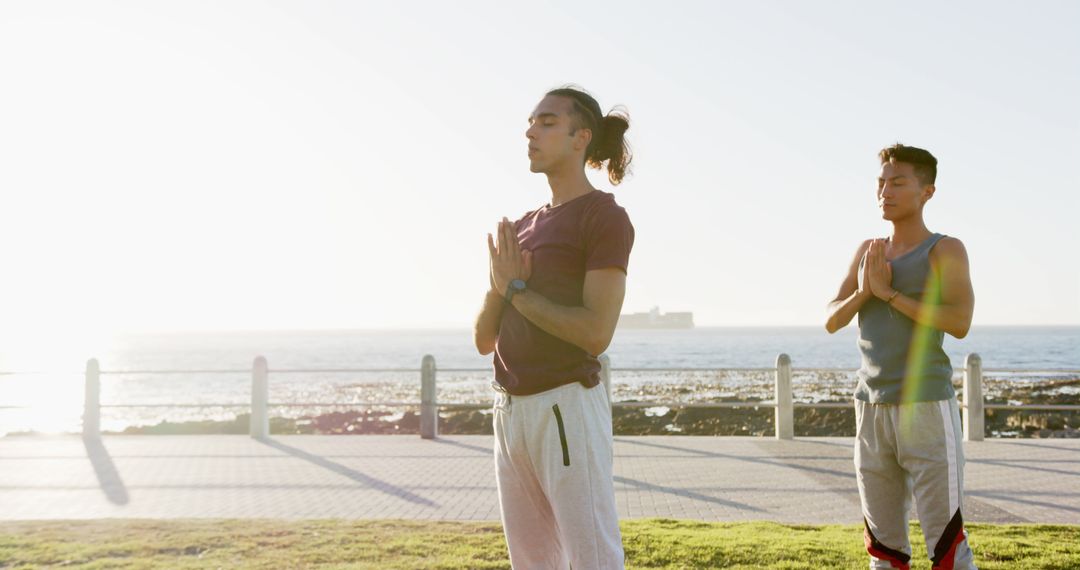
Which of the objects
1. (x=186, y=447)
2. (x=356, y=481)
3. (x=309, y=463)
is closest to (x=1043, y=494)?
(x=356, y=481)

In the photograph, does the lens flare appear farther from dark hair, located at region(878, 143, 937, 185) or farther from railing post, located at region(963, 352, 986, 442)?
railing post, located at region(963, 352, 986, 442)

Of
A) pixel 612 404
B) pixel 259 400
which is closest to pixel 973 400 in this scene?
pixel 612 404

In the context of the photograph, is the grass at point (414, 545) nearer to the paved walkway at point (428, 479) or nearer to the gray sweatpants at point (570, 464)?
the paved walkway at point (428, 479)

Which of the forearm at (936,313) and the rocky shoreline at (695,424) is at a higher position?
the forearm at (936,313)

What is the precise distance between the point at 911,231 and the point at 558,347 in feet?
5.52

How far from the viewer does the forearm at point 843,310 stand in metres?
3.60

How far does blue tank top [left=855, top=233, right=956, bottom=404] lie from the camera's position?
135 inches

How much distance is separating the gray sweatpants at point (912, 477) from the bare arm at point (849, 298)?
336 mm

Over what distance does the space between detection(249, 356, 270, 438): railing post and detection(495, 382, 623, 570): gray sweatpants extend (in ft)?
38.3

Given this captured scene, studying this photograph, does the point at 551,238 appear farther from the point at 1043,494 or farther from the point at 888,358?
the point at 1043,494

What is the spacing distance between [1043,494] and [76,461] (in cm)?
1053

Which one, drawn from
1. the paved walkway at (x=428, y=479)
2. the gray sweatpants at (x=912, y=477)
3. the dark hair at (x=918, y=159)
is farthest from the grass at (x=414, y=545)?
the dark hair at (x=918, y=159)

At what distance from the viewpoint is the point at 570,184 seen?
112 inches

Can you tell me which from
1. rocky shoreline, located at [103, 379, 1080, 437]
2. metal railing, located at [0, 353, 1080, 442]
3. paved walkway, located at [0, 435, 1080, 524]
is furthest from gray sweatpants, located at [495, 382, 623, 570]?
rocky shoreline, located at [103, 379, 1080, 437]
